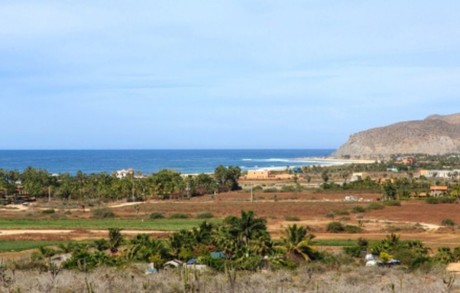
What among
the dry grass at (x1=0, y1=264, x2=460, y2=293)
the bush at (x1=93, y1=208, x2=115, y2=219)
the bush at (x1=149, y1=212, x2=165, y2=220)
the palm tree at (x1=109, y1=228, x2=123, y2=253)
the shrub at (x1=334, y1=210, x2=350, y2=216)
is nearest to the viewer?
the dry grass at (x1=0, y1=264, x2=460, y2=293)

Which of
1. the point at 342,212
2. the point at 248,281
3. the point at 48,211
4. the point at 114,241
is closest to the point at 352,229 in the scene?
the point at 342,212

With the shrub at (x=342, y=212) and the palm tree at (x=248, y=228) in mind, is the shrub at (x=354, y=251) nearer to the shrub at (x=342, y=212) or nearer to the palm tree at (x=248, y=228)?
the palm tree at (x=248, y=228)

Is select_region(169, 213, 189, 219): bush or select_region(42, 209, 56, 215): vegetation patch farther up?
select_region(42, 209, 56, 215): vegetation patch

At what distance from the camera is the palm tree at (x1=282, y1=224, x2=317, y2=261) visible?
3909 centimetres

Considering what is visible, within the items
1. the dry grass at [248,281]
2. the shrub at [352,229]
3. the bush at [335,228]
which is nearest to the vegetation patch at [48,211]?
the bush at [335,228]

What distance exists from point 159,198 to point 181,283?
8912 cm

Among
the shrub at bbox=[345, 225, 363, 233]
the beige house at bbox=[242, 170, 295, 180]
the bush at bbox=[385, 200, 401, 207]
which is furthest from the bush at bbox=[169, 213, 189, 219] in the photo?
the beige house at bbox=[242, 170, 295, 180]

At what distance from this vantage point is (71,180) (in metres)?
117

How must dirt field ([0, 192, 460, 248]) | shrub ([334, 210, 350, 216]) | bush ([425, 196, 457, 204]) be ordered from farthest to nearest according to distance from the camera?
bush ([425, 196, 457, 204]) < shrub ([334, 210, 350, 216]) < dirt field ([0, 192, 460, 248])

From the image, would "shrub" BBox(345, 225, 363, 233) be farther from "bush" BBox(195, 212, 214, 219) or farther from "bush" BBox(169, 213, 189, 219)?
"bush" BBox(169, 213, 189, 219)

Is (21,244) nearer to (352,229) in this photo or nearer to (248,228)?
(248,228)

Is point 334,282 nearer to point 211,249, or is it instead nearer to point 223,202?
point 211,249

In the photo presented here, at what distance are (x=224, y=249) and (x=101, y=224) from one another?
34.0m

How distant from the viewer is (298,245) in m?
39.2
